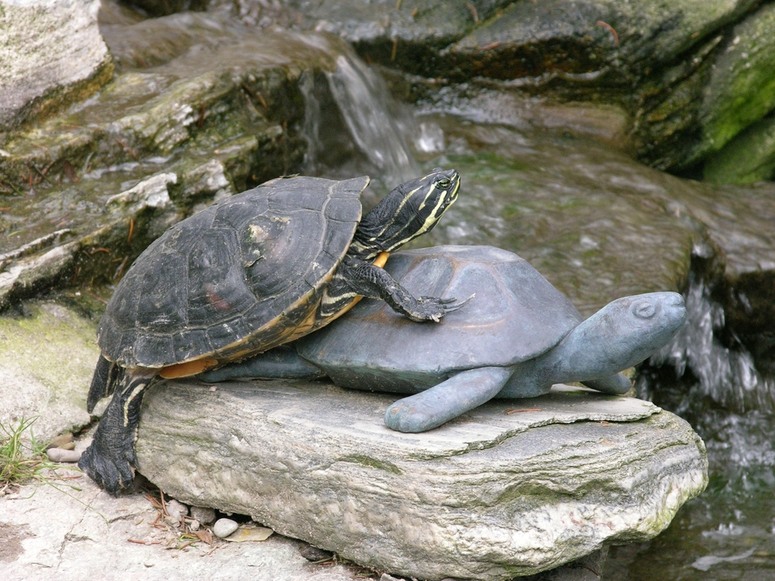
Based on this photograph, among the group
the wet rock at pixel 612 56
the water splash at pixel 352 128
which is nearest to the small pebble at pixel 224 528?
the water splash at pixel 352 128

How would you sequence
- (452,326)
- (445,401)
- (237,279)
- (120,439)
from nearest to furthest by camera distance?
(445,401)
(452,326)
(237,279)
(120,439)

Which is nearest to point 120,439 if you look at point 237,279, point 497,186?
point 237,279

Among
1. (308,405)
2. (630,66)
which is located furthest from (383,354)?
(630,66)

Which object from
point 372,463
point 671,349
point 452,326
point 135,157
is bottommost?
point 671,349

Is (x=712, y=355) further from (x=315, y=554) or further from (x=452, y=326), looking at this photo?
(x=315, y=554)

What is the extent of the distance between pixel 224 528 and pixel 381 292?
47.8 inches

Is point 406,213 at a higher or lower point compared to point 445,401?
higher

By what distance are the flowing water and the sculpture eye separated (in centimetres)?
200

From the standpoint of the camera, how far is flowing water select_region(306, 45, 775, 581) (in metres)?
4.90

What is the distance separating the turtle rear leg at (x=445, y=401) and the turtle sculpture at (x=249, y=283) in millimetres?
309

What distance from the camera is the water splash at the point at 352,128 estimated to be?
6930 millimetres

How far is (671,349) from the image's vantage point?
6.21 meters

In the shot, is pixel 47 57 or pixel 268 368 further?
pixel 47 57

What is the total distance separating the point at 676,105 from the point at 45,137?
5974mm
